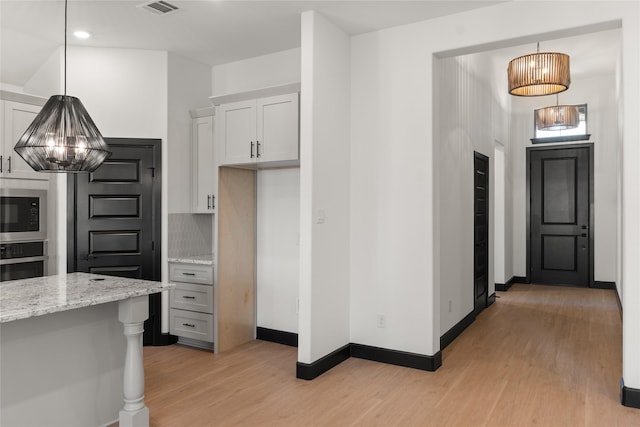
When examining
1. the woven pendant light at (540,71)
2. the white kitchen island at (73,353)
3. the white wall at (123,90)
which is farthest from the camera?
the woven pendant light at (540,71)

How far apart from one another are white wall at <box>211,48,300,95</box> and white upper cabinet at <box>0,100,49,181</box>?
1824mm

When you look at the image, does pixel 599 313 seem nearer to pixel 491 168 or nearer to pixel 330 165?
pixel 491 168

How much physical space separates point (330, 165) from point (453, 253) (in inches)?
69.4

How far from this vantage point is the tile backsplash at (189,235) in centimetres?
474

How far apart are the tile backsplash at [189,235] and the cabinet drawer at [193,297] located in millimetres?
369

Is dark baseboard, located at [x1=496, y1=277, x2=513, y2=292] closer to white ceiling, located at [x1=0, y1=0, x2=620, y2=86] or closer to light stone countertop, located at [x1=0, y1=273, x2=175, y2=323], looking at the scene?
white ceiling, located at [x1=0, y1=0, x2=620, y2=86]

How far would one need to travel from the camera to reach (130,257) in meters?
4.61

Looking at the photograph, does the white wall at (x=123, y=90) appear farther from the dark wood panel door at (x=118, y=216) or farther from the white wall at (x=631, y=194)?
the white wall at (x=631, y=194)

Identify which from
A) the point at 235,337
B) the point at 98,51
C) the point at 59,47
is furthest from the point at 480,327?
the point at 59,47

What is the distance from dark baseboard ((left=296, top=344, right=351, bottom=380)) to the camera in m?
3.66

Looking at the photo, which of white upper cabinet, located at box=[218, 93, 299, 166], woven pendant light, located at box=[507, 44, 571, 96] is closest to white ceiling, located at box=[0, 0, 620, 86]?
white upper cabinet, located at box=[218, 93, 299, 166]

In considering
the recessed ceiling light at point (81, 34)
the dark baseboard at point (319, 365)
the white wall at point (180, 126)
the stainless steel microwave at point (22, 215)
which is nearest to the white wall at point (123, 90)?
the white wall at point (180, 126)

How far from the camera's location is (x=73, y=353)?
8.70 ft

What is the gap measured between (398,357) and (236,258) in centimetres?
176
